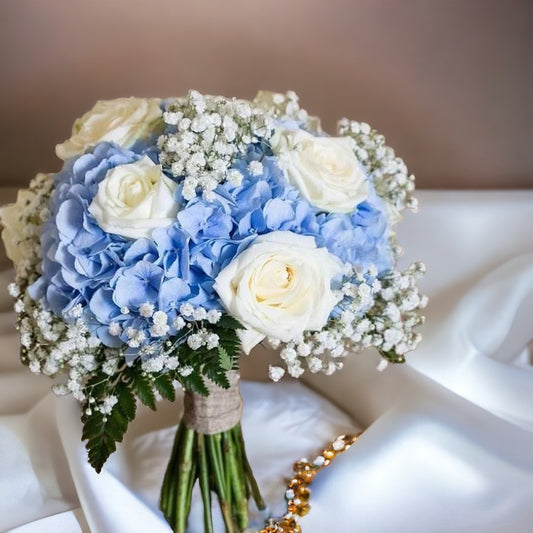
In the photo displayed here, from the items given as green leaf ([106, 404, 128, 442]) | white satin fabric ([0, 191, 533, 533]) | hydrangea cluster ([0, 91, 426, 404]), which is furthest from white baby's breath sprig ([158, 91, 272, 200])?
white satin fabric ([0, 191, 533, 533])

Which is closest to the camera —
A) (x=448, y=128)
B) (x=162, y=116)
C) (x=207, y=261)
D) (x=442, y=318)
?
(x=207, y=261)

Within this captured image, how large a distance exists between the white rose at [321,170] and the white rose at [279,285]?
6cm

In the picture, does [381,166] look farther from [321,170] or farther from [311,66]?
[311,66]

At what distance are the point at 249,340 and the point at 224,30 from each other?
0.98m

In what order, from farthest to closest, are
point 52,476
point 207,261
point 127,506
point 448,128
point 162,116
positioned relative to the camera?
point 448,128 → point 52,476 → point 127,506 → point 162,116 → point 207,261

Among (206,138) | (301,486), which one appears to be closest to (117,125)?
(206,138)

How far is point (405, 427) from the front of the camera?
43.2 inches

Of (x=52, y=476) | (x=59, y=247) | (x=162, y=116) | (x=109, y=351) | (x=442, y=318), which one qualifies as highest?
(x=162, y=116)

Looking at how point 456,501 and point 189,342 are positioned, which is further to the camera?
point 456,501

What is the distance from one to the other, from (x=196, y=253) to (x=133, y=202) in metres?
0.08

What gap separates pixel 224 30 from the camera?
1444 mm

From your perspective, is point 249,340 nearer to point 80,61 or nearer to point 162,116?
point 162,116

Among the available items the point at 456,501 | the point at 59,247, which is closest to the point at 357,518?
the point at 456,501

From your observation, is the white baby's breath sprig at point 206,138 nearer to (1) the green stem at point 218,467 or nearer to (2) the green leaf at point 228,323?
(2) the green leaf at point 228,323
